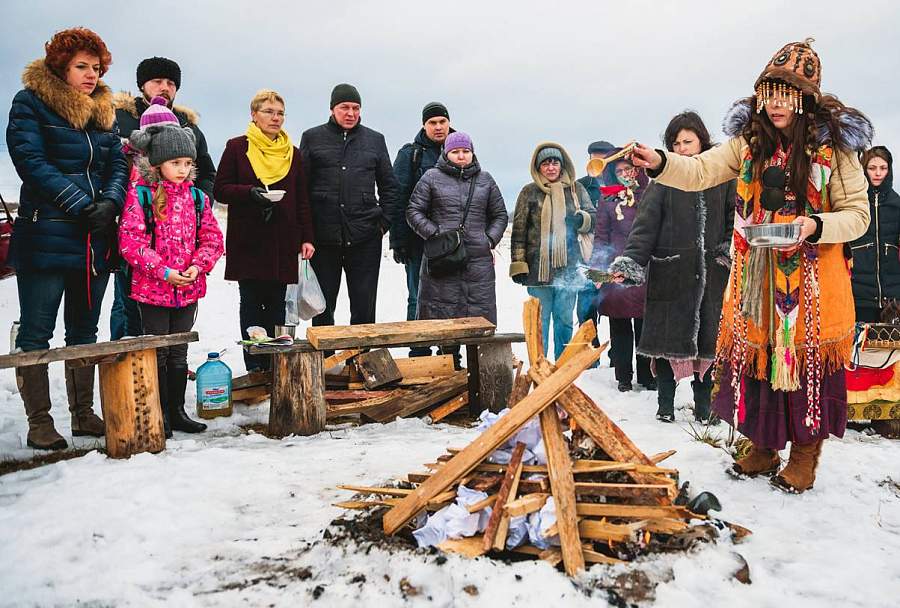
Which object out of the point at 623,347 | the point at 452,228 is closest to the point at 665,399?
the point at 623,347

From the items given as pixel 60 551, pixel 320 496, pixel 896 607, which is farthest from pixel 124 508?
pixel 896 607

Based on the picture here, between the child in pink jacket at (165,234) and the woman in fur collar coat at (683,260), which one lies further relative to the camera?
the woman in fur collar coat at (683,260)

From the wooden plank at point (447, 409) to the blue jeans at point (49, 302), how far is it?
2555 millimetres

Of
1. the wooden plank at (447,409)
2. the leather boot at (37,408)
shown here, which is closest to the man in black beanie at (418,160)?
the wooden plank at (447,409)

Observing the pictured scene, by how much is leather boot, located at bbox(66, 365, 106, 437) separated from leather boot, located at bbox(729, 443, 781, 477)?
13.5ft

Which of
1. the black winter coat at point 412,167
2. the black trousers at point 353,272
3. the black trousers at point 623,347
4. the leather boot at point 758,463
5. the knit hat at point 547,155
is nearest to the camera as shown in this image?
the leather boot at point 758,463

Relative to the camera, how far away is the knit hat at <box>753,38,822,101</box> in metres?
3.28

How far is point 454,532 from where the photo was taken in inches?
107

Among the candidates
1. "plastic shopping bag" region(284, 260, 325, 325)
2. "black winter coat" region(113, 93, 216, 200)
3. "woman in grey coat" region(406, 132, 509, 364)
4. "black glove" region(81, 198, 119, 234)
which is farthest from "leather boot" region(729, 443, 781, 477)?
"black winter coat" region(113, 93, 216, 200)

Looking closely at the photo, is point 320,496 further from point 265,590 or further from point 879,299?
point 879,299

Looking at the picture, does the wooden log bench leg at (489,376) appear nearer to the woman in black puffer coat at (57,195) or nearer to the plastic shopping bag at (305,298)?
the plastic shopping bag at (305,298)

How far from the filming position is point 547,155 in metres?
6.68

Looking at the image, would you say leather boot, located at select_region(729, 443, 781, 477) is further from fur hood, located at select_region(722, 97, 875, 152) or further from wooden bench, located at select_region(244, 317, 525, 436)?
wooden bench, located at select_region(244, 317, 525, 436)

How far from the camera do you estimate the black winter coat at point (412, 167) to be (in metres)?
6.58
